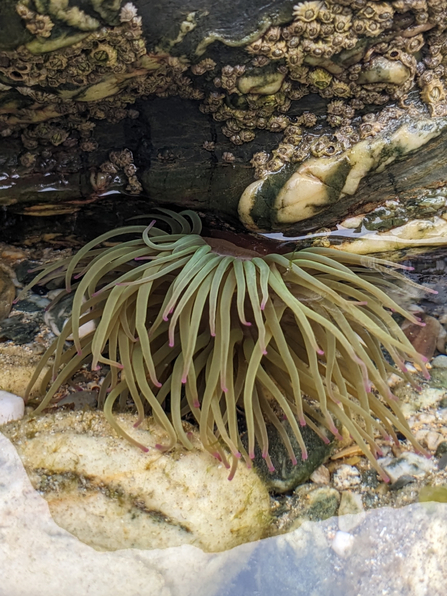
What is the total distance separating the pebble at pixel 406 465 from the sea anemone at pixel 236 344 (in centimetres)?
19

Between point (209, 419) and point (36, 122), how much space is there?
5.67 ft

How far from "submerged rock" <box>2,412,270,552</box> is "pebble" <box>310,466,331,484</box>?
37cm

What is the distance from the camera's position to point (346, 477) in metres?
2.36

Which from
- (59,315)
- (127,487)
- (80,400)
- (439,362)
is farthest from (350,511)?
(59,315)

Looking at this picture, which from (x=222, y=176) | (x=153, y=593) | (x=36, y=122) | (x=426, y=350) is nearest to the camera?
(x=153, y=593)

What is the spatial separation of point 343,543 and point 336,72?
210cm

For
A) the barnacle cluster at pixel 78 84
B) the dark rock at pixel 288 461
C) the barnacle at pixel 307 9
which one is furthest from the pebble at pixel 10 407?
the barnacle at pixel 307 9

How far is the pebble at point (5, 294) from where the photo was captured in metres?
2.87

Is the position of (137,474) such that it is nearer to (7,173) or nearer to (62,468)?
(62,468)

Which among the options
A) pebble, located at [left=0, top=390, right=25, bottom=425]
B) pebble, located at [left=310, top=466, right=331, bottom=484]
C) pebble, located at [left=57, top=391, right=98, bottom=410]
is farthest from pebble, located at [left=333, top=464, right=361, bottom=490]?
pebble, located at [left=0, top=390, right=25, bottom=425]

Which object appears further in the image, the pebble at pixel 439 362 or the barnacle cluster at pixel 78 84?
the pebble at pixel 439 362

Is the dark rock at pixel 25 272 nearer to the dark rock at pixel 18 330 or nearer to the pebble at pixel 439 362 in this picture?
the dark rock at pixel 18 330

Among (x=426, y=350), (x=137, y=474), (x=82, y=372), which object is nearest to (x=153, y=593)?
(x=137, y=474)

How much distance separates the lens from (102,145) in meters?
2.78
